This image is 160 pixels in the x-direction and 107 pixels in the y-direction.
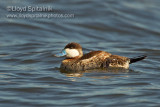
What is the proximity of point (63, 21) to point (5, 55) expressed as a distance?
5.54m

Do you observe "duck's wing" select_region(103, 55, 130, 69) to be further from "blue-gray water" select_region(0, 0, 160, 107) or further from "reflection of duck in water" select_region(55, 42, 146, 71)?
"blue-gray water" select_region(0, 0, 160, 107)

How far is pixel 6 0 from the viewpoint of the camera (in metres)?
19.4

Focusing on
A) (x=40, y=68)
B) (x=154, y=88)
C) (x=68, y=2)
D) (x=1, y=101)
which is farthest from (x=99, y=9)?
(x=1, y=101)

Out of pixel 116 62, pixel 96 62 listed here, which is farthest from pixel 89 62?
pixel 116 62

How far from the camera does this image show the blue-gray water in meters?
8.34

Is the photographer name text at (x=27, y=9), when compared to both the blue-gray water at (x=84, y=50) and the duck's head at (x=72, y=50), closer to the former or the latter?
the blue-gray water at (x=84, y=50)

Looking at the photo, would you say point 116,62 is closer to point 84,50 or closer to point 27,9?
point 84,50

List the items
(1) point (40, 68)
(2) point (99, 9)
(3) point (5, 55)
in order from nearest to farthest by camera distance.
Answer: (1) point (40, 68)
(3) point (5, 55)
(2) point (99, 9)

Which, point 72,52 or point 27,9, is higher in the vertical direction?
point 27,9

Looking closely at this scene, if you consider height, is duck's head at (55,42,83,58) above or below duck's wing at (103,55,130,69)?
above

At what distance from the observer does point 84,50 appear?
1402cm

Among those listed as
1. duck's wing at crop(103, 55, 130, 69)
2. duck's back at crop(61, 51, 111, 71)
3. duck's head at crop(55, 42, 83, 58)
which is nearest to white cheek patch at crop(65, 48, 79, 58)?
duck's head at crop(55, 42, 83, 58)

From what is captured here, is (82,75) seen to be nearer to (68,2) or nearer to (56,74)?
(56,74)

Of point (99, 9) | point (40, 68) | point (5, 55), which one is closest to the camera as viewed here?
point (40, 68)
